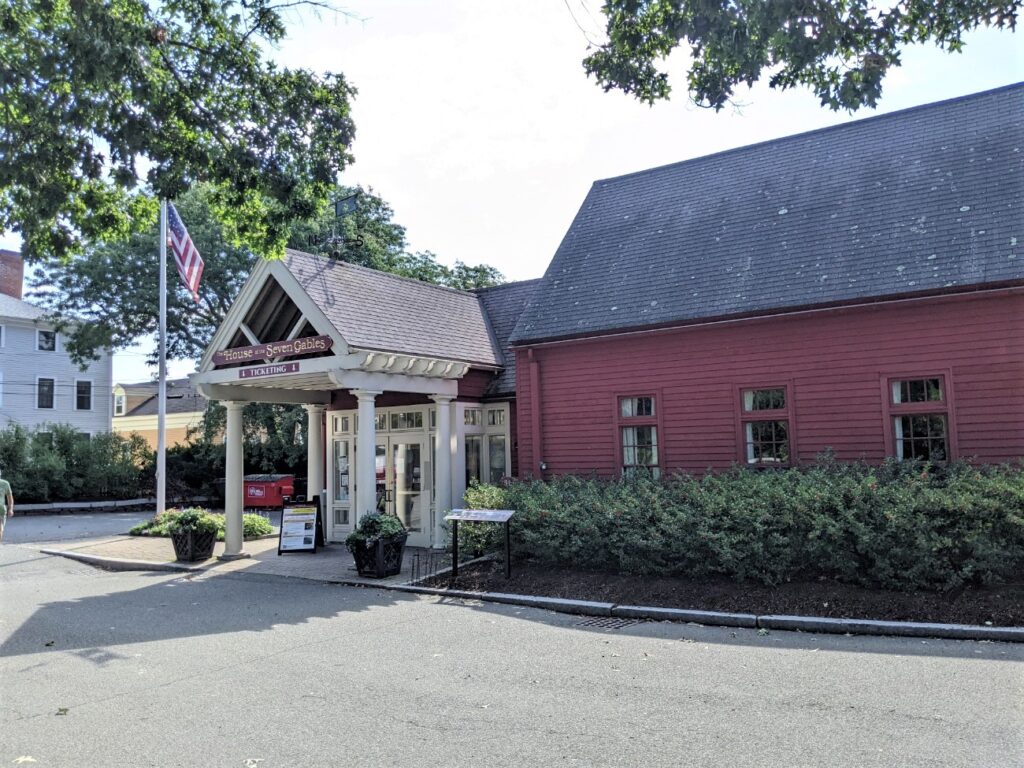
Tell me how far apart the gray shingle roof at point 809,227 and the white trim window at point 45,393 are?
3420cm

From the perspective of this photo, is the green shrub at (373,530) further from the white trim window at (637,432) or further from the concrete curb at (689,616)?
the white trim window at (637,432)

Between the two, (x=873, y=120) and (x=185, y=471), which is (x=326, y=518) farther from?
(x=185, y=471)

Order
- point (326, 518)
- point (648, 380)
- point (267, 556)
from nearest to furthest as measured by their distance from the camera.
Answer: point (648, 380)
point (267, 556)
point (326, 518)

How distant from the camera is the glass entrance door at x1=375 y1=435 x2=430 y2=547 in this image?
15.6 m

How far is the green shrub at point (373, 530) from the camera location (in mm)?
12008

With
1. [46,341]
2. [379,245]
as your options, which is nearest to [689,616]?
[379,245]

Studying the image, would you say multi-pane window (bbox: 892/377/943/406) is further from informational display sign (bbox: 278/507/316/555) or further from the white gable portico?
informational display sign (bbox: 278/507/316/555)

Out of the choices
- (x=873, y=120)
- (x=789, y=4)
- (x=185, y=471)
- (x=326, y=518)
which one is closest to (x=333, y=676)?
(x=789, y=4)

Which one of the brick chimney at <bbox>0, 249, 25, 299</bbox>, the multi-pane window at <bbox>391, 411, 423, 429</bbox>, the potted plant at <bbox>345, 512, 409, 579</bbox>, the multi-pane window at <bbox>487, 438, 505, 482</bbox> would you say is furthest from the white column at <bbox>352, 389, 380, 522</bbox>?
the brick chimney at <bbox>0, 249, 25, 299</bbox>

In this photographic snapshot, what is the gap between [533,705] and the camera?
5.73 metres

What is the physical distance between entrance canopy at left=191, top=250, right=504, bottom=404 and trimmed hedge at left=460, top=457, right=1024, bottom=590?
3.48 meters

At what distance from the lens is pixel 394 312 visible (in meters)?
15.0

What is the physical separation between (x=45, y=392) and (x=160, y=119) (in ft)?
121

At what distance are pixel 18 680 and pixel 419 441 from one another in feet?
31.5
